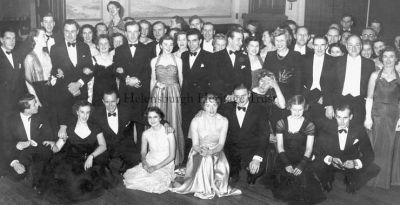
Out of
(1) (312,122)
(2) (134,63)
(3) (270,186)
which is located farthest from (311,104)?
(2) (134,63)

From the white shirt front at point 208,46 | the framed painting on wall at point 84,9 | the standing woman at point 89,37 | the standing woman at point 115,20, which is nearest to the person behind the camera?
the standing woman at point 89,37

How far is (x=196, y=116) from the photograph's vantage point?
479cm

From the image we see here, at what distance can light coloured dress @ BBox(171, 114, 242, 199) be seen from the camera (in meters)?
4.44

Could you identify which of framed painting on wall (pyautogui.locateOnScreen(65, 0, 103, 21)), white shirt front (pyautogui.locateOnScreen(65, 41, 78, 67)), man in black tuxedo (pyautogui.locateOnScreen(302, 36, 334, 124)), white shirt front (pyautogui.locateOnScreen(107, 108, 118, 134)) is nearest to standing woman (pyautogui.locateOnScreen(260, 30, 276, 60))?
man in black tuxedo (pyautogui.locateOnScreen(302, 36, 334, 124))

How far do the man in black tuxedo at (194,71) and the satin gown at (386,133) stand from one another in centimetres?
175

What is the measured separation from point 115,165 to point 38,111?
105cm

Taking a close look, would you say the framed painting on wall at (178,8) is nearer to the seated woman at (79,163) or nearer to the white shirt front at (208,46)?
the white shirt front at (208,46)

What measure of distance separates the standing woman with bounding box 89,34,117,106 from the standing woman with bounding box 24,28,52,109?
51 centimetres

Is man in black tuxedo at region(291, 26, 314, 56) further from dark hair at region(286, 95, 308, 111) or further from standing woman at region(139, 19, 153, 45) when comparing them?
standing woman at region(139, 19, 153, 45)

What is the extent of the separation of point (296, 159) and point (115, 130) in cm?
188

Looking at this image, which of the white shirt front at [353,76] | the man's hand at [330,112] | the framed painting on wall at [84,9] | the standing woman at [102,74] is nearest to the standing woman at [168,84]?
the standing woman at [102,74]

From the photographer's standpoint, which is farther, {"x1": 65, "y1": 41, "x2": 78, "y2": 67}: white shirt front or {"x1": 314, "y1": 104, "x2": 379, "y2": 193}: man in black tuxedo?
{"x1": 65, "y1": 41, "x2": 78, "y2": 67}: white shirt front

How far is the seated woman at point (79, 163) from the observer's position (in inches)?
170

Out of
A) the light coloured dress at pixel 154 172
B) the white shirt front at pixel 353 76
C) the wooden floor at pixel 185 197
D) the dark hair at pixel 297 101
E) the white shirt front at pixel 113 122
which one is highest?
the white shirt front at pixel 353 76
